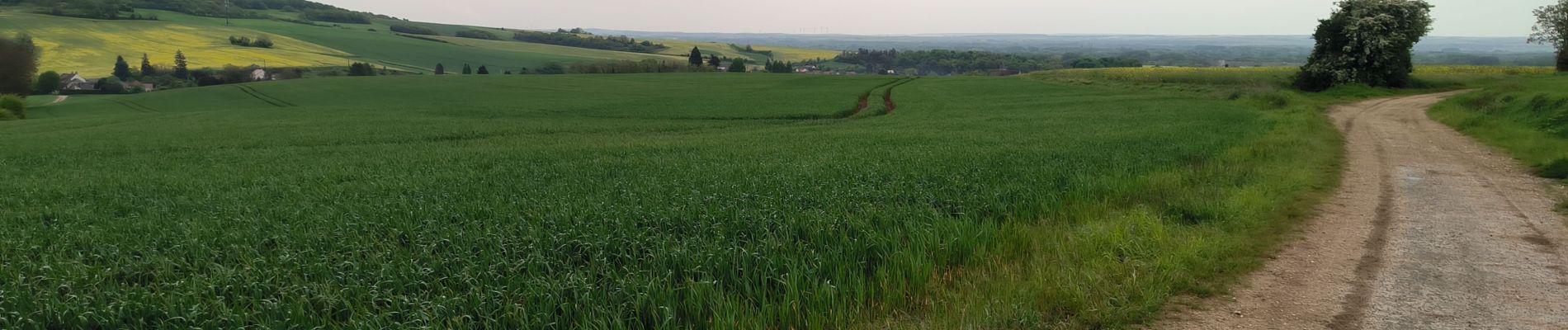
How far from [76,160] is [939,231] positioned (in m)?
29.3

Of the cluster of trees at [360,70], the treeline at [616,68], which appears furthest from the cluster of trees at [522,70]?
the cluster of trees at [360,70]

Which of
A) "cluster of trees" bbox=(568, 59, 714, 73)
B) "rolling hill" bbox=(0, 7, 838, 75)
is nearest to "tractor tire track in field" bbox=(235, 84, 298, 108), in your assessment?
"rolling hill" bbox=(0, 7, 838, 75)

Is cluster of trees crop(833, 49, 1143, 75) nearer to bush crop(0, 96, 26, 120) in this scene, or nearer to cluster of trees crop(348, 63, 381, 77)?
cluster of trees crop(348, 63, 381, 77)

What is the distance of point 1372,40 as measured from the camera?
43.7 metres

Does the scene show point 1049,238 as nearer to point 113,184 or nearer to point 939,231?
point 939,231

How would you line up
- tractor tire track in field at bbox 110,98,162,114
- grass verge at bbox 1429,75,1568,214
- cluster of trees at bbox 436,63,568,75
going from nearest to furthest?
grass verge at bbox 1429,75,1568,214, tractor tire track in field at bbox 110,98,162,114, cluster of trees at bbox 436,63,568,75

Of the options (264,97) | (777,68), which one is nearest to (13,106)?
(264,97)

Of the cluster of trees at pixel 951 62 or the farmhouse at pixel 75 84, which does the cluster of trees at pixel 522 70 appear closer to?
the farmhouse at pixel 75 84

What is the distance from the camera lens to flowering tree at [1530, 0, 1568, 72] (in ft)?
167

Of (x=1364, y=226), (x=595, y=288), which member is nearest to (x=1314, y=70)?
(x=1364, y=226)

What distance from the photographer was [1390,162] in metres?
14.5

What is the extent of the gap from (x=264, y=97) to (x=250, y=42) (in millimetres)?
76444

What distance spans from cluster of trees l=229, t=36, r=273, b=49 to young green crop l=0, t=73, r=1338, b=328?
127756 millimetres

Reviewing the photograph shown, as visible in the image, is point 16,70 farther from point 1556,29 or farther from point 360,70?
point 1556,29
